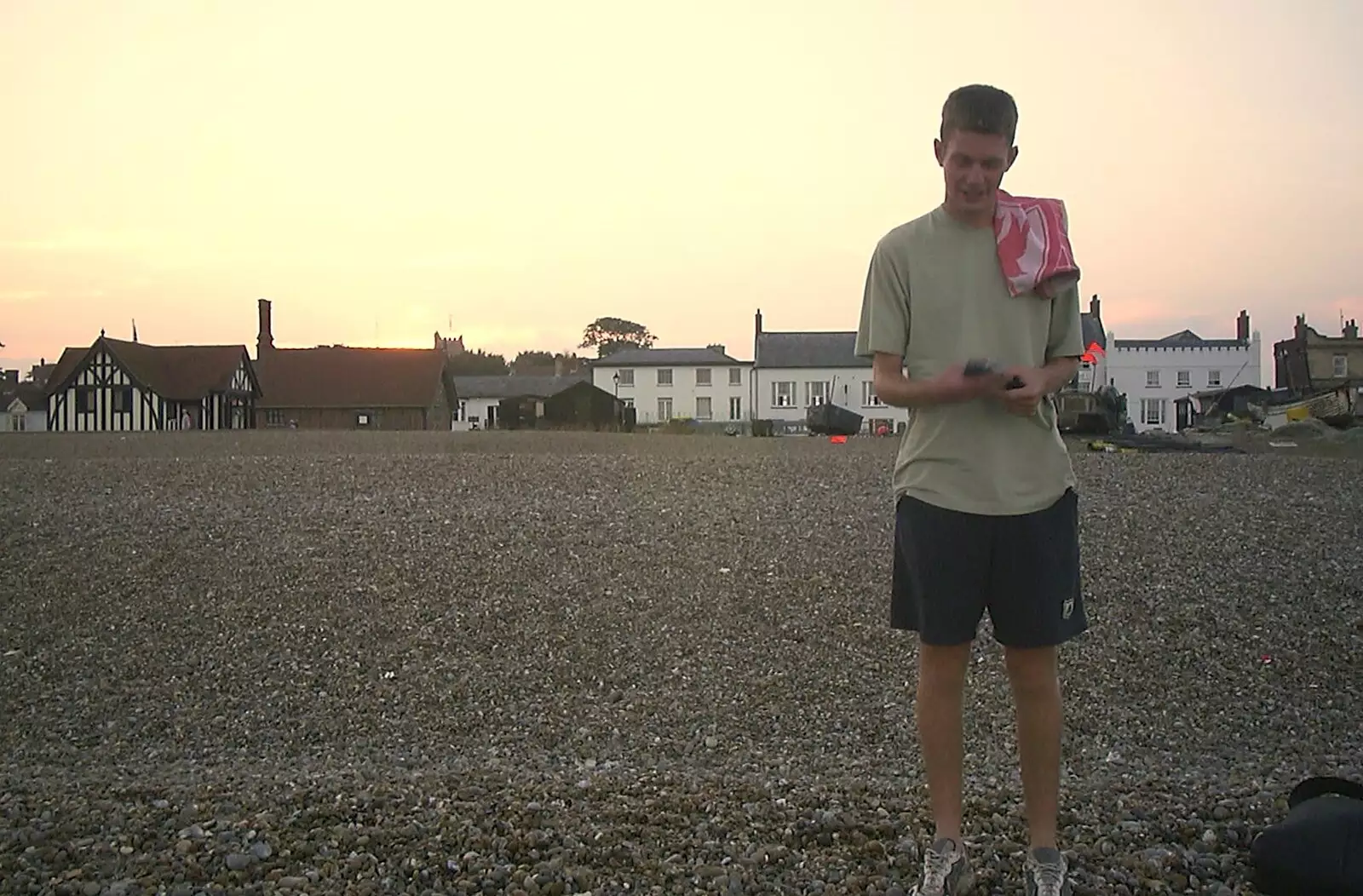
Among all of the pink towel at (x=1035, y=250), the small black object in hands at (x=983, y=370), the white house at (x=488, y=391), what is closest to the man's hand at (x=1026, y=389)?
the small black object in hands at (x=983, y=370)

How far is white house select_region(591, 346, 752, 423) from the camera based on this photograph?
81.4 meters

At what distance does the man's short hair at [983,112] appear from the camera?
290 centimetres

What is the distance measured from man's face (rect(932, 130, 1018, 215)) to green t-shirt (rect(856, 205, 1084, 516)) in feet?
0.23

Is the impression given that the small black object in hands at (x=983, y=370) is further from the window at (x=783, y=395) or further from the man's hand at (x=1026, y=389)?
the window at (x=783, y=395)

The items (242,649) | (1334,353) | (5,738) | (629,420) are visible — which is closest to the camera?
(5,738)

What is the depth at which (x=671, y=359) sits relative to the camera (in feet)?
272

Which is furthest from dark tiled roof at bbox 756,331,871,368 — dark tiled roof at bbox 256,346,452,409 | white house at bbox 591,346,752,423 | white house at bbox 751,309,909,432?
dark tiled roof at bbox 256,346,452,409

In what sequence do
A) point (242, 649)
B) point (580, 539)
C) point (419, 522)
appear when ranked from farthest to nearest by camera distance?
point (419, 522) → point (580, 539) → point (242, 649)

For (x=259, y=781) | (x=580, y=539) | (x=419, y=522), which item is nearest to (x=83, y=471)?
(x=419, y=522)

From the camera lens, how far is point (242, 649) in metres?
6.99

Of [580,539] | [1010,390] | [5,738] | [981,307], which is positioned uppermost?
[981,307]

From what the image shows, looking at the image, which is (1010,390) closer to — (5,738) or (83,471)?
(5,738)

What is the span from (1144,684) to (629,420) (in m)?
38.5

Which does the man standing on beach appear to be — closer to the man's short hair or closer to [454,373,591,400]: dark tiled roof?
the man's short hair
